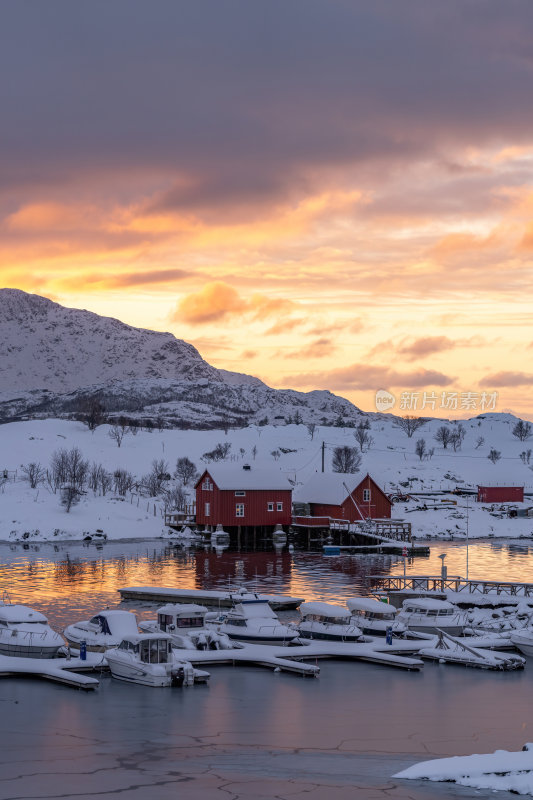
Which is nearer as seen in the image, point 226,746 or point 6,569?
point 226,746

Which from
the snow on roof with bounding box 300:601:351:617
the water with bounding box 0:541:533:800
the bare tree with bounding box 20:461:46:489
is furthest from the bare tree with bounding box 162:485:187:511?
the snow on roof with bounding box 300:601:351:617

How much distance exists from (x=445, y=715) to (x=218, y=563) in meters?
47.5

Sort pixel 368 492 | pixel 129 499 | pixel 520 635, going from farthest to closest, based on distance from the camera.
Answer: pixel 129 499 < pixel 368 492 < pixel 520 635

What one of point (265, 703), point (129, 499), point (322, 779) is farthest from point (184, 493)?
point (322, 779)

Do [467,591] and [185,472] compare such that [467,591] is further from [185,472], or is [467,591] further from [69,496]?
[185,472]

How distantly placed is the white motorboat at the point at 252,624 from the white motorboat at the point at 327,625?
916 mm

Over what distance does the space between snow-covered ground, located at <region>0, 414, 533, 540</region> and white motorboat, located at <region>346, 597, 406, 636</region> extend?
49.2m

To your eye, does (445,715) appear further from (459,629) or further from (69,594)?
(69,594)

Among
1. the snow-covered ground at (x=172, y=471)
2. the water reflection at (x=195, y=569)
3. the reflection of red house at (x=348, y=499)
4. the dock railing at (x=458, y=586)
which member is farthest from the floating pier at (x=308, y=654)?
the reflection of red house at (x=348, y=499)

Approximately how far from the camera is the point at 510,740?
30.6 metres

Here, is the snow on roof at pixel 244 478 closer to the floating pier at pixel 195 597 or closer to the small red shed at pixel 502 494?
the floating pier at pixel 195 597

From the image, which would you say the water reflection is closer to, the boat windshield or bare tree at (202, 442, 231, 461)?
the boat windshield

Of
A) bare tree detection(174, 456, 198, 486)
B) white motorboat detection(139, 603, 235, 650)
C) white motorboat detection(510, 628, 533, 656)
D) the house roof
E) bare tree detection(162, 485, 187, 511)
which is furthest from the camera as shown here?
bare tree detection(174, 456, 198, 486)

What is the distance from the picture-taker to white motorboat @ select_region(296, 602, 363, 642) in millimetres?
45694
